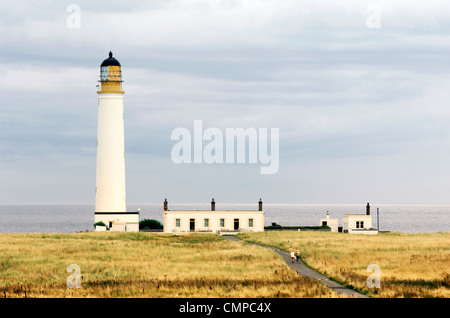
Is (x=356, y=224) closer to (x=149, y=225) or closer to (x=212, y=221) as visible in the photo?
(x=212, y=221)

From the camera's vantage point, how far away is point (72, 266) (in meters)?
47.9

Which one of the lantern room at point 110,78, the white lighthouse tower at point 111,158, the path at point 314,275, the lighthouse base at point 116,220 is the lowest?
the path at point 314,275

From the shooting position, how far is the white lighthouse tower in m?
78.9

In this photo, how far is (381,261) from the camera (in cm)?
Answer: 5019

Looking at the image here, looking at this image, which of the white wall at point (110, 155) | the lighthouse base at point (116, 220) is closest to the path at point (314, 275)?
the lighthouse base at point (116, 220)

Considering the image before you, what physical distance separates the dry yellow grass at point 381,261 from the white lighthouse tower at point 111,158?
581 inches

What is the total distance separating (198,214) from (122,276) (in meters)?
41.2

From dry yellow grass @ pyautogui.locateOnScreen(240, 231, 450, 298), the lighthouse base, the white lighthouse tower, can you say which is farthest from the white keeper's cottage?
dry yellow grass @ pyautogui.locateOnScreen(240, 231, 450, 298)

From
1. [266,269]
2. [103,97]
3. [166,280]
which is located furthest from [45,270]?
[103,97]

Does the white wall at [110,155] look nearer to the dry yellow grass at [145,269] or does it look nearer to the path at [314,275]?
the dry yellow grass at [145,269]

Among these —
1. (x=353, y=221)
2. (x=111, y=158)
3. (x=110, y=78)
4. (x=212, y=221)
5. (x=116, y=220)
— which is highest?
(x=110, y=78)

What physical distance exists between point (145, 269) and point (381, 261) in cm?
1662

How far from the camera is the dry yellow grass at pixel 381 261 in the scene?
36.5 m

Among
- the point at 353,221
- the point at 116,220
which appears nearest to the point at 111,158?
the point at 116,220
